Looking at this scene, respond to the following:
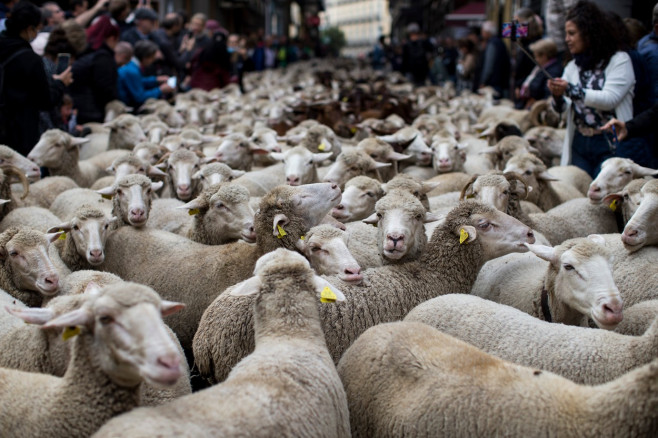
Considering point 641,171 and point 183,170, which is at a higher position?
point 641,171

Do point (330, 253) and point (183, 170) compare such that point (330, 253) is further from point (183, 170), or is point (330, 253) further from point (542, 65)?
point (542, 65)

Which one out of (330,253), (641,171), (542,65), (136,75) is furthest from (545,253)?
(136,75)

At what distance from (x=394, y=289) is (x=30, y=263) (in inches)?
76.5

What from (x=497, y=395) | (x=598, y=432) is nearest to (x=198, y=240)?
(x=497, y=395)

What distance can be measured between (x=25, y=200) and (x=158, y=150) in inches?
52.9

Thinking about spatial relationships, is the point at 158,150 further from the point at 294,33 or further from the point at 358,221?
the point at 294,33

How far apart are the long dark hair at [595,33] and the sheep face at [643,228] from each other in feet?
6.52

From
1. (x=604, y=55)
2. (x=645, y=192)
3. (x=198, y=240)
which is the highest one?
(x=604, y=55)

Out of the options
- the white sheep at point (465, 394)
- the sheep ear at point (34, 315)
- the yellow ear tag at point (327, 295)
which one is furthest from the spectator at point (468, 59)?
the sheep ear at point (34, 315)

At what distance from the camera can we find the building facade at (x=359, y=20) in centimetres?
11688

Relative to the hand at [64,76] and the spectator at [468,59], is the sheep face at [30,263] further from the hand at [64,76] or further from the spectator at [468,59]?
the spectator at [468,59]

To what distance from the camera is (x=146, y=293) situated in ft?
7.70

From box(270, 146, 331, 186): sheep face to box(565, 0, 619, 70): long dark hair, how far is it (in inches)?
92.9

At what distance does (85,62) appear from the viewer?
27.6 feet
